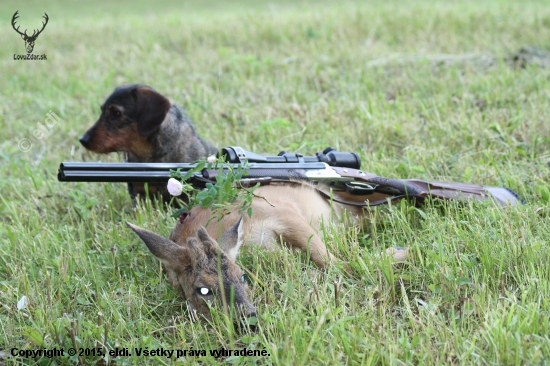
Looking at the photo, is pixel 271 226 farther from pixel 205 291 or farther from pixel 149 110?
pixel 149 110

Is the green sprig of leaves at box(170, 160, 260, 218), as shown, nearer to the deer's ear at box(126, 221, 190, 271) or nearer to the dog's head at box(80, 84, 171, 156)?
the deer's ear at box(126, 221, 190, 271)

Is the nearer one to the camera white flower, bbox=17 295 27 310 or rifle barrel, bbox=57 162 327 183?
white flower, bbox=17 295 27 310

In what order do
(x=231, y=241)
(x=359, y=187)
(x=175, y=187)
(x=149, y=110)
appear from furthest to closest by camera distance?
(x=149, y=110) < (x=359, y=187) < (x=175, y=187) < (x=231, y=241)

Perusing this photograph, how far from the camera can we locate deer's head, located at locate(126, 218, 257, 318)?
3449mm

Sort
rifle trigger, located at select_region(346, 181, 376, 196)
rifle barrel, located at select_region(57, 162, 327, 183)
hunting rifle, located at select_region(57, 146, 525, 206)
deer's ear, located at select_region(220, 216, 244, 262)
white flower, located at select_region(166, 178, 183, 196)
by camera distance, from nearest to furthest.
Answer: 1. deer's ear, located at select_region(220, 216, 244, 262)
2. white flower, located at select_region(166, 178, 183, 196)
3. rifle barrel, located at select_region(57, 162, 327, 183)
4. hunting rifle, located at select_region(57, 146, 525, 206)
5. rifle trigger, located at select_region(346, 181, 376, 196)

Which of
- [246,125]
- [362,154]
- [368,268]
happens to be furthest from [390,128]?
[368,268]

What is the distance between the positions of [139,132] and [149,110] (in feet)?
0.74

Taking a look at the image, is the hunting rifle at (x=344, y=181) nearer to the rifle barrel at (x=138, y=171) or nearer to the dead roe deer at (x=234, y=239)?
the rifle barrel at (x=138, y=171)

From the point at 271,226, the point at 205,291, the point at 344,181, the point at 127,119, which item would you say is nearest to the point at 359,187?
the point at 344,181

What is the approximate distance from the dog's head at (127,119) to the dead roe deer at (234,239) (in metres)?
1.72

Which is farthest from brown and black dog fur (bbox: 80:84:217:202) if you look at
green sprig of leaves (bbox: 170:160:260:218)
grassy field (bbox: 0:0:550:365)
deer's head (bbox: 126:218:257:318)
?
deer's head (bbox: 126:218:257:318)

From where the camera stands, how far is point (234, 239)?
3818 millimetres

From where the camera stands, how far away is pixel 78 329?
11.4ft

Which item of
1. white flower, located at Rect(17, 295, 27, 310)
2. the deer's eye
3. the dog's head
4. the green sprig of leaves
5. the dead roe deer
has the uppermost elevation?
the dog's head
